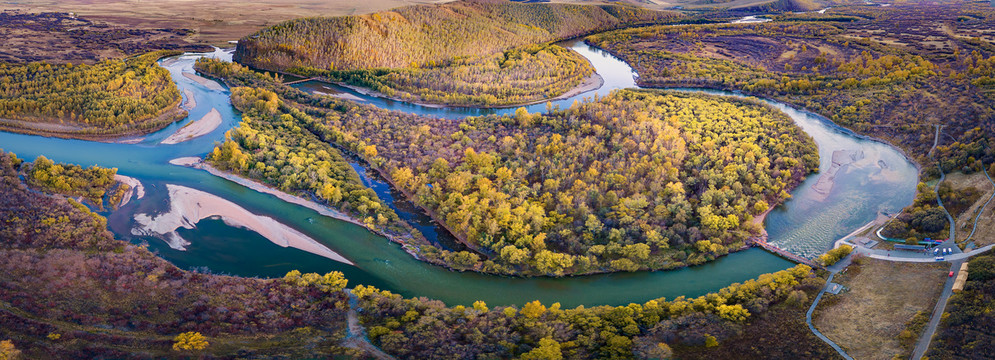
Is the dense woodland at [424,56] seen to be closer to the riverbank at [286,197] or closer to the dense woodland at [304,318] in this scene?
the riverbank at [286,197]

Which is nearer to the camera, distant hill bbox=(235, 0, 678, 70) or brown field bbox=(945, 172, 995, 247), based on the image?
brown field bbox=(945, 172, 995, 247)

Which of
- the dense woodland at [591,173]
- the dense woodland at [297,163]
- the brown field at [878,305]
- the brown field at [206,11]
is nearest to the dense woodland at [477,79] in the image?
the dense woodland at [591,173]

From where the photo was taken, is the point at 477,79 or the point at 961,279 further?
the point at 477,79

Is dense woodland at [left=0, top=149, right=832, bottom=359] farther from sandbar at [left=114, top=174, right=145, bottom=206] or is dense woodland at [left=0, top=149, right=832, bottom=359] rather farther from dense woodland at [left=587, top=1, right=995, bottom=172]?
dense woodland at [left=587, top=1, right=995, bottom=172]

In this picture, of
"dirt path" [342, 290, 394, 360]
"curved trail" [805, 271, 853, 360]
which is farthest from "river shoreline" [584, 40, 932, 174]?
"dirt path" [342, 290, 394, 360]

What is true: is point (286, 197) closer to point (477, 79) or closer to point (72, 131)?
point (72, 131)

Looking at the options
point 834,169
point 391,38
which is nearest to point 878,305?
point 834,169
